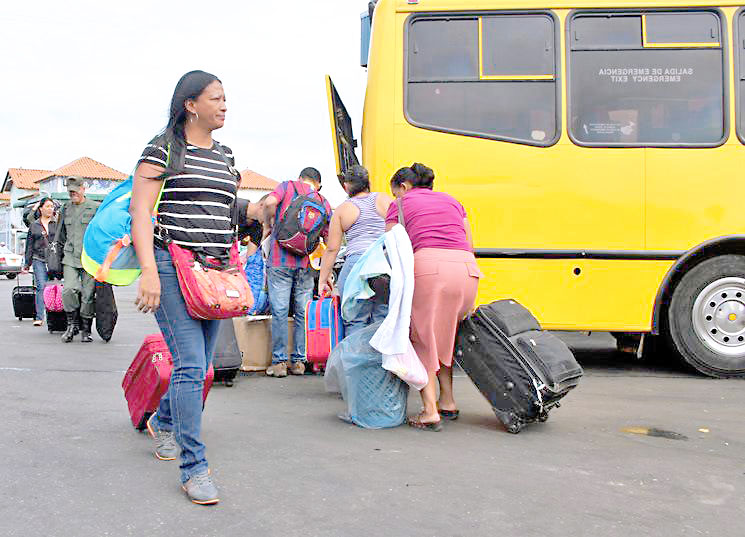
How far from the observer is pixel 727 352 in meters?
6.80

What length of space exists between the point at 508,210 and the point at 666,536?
13.3ft

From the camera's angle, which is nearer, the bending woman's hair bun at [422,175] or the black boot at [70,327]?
the bending woman's hair bun at [422,175]

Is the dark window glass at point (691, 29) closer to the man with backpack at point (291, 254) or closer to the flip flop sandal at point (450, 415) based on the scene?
the man with backpack at point (291, 254)

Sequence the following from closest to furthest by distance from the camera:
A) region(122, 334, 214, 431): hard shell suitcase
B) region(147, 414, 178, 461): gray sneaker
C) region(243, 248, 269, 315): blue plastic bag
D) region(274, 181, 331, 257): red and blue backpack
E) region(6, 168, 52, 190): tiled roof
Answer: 1. region(147, 414, 178, 461): gray sneaker
2. region(122, 334, 214, 431): hard shell suitcase
3. region(274, 181, 331, 257): red and blue backpack
4. region(243, 248, 269, 315): blue plastic bag
5. region(6, 168, 52, 190): tiled roof

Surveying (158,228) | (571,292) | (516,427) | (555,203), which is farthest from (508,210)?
(158,228)

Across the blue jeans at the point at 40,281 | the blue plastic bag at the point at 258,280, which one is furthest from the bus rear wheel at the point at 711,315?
the blue jeans at the point at 40,281

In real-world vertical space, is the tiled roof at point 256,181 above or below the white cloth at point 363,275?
above

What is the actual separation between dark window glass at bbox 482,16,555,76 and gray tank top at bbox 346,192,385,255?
5.81ft

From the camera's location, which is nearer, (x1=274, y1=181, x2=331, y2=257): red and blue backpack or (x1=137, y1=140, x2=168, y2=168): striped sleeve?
(x1=137, y1=140, x2=168, y2=168): striped sleeve

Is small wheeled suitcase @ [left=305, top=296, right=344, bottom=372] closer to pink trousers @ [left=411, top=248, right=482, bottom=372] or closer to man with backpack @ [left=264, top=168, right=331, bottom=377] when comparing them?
man with backpack @ [left=264, top=168, right=331, bottom=377]

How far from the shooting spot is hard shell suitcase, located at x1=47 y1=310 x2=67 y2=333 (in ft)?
32.5

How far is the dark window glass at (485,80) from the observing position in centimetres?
698

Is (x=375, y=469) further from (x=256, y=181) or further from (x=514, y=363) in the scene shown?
(x=256, y=181)

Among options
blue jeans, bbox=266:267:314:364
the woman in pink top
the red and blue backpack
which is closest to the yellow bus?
the red and blue backpack
